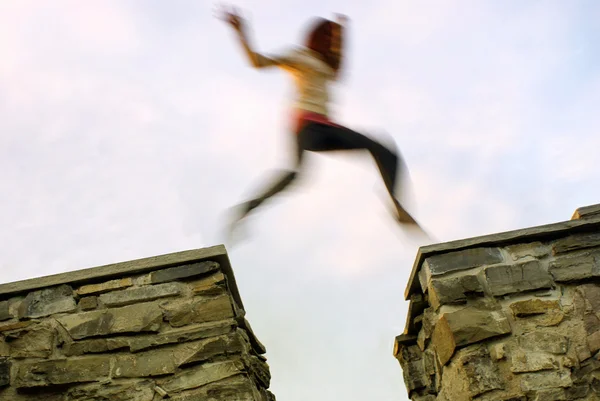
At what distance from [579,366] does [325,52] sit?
1956mm

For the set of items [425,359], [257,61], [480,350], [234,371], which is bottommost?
[425,359]

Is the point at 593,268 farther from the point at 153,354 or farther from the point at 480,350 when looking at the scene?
the point at 153,354

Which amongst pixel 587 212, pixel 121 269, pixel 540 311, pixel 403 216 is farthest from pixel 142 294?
pixel 587 212

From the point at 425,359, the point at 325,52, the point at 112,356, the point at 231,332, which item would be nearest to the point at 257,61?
the point at 325,52

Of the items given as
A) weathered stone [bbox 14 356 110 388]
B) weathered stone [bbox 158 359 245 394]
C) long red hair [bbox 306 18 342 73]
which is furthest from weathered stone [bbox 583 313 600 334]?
weathered stone [bbox 14 356 110 388]

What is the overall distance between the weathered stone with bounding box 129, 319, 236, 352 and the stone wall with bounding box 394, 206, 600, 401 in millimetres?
1055

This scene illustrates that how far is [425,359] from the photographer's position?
3820 millimetres

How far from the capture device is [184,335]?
10.4 feet

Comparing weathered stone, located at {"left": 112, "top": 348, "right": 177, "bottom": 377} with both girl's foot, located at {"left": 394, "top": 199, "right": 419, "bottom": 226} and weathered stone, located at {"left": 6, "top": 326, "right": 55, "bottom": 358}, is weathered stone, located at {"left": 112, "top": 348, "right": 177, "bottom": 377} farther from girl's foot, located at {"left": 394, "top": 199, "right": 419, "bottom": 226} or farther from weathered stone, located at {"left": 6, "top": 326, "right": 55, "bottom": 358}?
girl's foot, located at {"left": 394, "top": 199, "right": 419, "bottom": 226}

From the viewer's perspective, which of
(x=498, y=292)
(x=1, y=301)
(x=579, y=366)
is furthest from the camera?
(x=1, y=301)

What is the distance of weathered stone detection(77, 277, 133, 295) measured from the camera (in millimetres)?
3373

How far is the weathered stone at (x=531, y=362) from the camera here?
301cm

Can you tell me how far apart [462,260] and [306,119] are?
1062 millimetres

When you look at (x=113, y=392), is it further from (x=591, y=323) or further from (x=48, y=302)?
(x=591, y=323)
